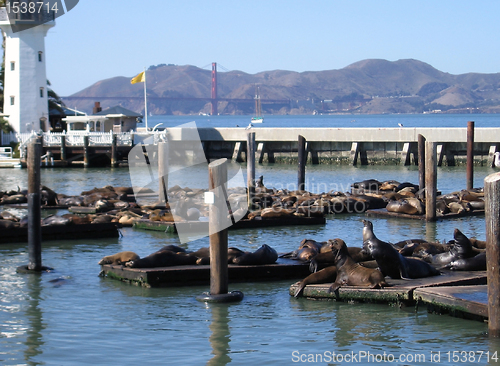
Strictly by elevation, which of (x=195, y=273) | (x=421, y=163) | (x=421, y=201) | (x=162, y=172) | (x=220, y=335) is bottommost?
(x=220, y=335)

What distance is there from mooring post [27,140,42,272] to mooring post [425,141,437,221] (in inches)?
343

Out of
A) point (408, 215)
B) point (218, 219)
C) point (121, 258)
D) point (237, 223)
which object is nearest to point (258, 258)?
point (218, 219)

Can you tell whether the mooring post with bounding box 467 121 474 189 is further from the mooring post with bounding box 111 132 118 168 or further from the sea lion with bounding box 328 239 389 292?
the mooring post with bounding box 111 132 118 168

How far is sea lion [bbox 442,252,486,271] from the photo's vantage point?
9.70 m

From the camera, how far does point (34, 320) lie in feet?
27.9

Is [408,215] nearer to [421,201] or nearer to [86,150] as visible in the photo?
[421,201]

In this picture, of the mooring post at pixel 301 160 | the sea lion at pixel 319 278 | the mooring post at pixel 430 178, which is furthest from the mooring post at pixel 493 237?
the mooring post at pixel 301 160

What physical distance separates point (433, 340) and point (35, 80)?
36241mm

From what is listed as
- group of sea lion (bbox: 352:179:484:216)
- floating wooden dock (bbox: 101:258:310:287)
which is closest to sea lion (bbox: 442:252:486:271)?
floating wooden dock (bbox: 101:258:310:287)

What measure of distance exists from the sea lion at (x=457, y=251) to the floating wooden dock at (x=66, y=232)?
7.63 metres

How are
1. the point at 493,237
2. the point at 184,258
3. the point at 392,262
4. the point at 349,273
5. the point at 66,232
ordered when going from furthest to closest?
1. the point at 66,232
2. the point at 184,258
3. the point at 392,262
4. the point at 349,273
5. the point at 493,237

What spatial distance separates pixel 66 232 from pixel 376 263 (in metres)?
7.56

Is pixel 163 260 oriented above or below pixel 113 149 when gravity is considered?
below

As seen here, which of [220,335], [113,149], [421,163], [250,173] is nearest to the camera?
[220,335]
